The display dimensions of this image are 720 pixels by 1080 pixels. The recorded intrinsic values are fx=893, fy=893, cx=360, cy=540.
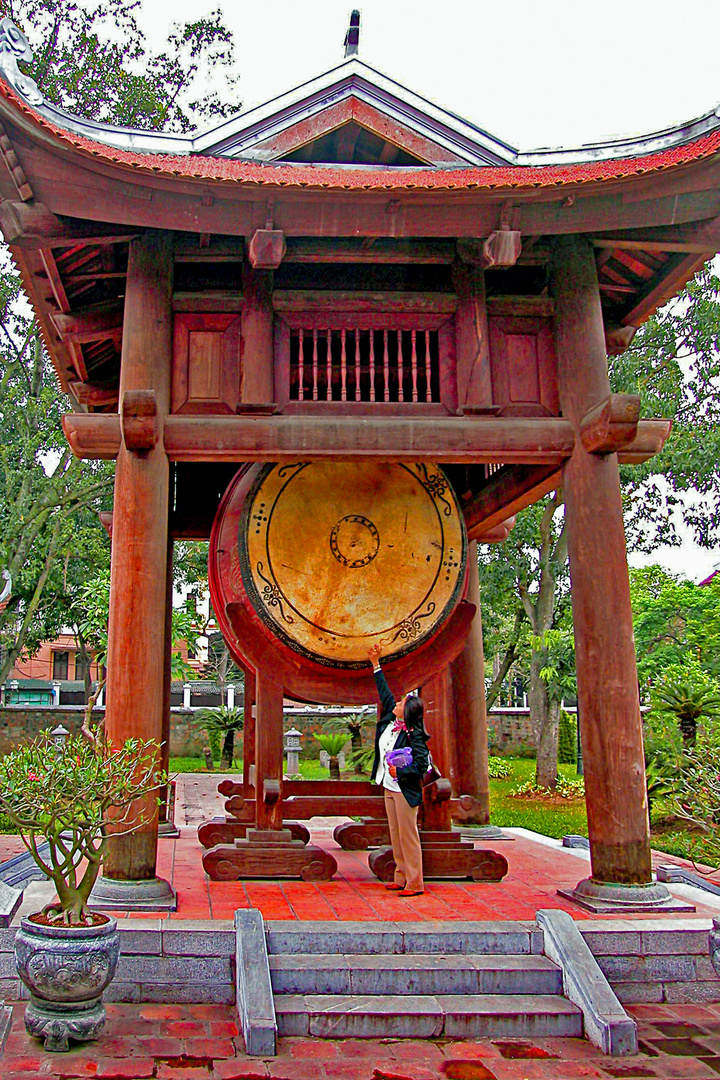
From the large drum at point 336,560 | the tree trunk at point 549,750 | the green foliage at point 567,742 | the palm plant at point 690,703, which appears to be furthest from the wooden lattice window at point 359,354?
the green foliage at point 567,742

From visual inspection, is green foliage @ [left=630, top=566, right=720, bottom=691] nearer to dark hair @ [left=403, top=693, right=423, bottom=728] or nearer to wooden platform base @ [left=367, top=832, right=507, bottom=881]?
wooden platform base @ [left=367, top=832, right=507, bottom=881]

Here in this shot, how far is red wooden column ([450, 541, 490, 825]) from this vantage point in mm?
8203

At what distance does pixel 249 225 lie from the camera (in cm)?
591

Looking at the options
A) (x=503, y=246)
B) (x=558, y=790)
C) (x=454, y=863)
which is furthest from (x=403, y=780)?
(x=558, y=790)

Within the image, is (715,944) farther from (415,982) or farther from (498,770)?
(498,770)

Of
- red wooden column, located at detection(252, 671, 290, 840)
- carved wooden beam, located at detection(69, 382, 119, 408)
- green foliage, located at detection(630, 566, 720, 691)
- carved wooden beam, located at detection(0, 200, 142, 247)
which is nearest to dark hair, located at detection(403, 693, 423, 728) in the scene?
red wooden column, located at detection(252, 671, 290, 840)

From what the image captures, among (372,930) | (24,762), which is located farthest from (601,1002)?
(24,762)

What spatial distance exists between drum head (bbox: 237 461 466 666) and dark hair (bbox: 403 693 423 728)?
1.55ft

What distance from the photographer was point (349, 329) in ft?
21.4

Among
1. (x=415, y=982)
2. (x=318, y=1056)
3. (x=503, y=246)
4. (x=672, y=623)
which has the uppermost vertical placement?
(x=503, y=246)

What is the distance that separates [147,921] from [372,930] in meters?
1.24

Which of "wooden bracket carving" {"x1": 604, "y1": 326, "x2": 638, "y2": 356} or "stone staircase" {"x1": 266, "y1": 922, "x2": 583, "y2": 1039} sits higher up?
"wooden bracket carving" {"x1": 604, "y1": 326, "x2": 638, "y2": 356}

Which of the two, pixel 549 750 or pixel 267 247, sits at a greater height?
pixel 267 247

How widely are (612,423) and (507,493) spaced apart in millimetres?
1589
